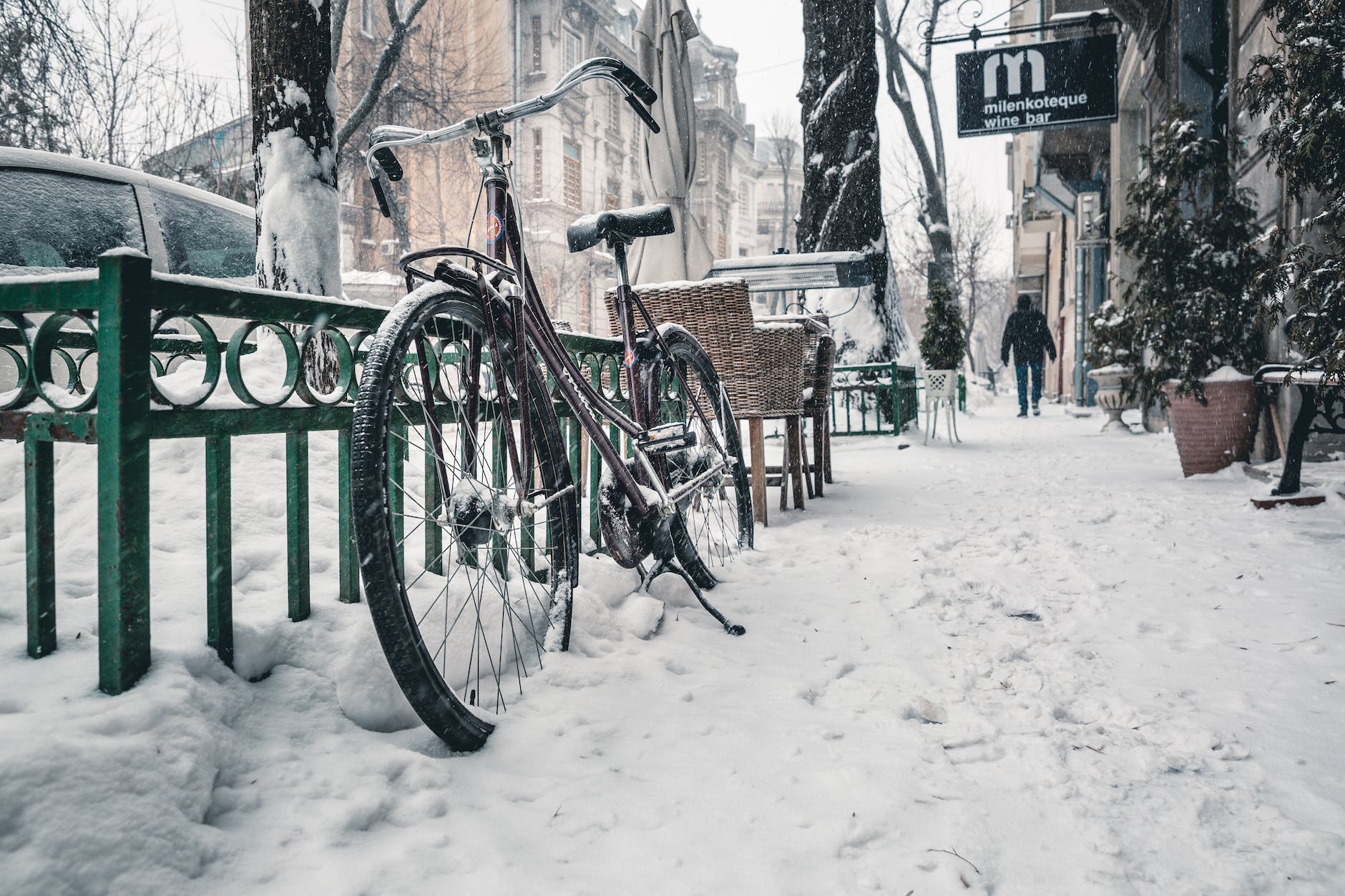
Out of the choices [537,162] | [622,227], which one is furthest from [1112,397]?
[537,162]

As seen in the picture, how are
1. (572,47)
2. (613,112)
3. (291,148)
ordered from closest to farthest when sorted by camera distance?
(291,148), (572,47), (613,112)

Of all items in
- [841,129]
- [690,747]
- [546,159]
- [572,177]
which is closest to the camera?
[690,747]

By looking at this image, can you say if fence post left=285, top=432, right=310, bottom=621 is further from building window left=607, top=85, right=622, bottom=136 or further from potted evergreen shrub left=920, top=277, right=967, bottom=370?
building window left=607, top=85, right=622, bottom=136

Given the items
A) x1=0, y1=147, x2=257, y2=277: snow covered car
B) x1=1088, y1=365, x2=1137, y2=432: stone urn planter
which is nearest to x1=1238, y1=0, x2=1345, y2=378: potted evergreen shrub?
x1=0, y1=147, x2=257, y2=277: snow covered car

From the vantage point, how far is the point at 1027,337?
522 inches

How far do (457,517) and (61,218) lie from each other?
3721 mm

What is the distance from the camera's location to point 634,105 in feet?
8.21

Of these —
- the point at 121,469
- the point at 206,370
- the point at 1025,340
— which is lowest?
the point at 121,469

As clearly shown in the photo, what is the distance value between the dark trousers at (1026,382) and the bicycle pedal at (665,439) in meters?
11.8

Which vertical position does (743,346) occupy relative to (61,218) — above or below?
below

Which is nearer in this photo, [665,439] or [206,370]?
[206,370]

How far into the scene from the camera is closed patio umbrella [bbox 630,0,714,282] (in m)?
5.85

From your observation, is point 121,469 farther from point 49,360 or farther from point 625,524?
point 625,524

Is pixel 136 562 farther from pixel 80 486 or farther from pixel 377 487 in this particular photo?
pixel 80 486
